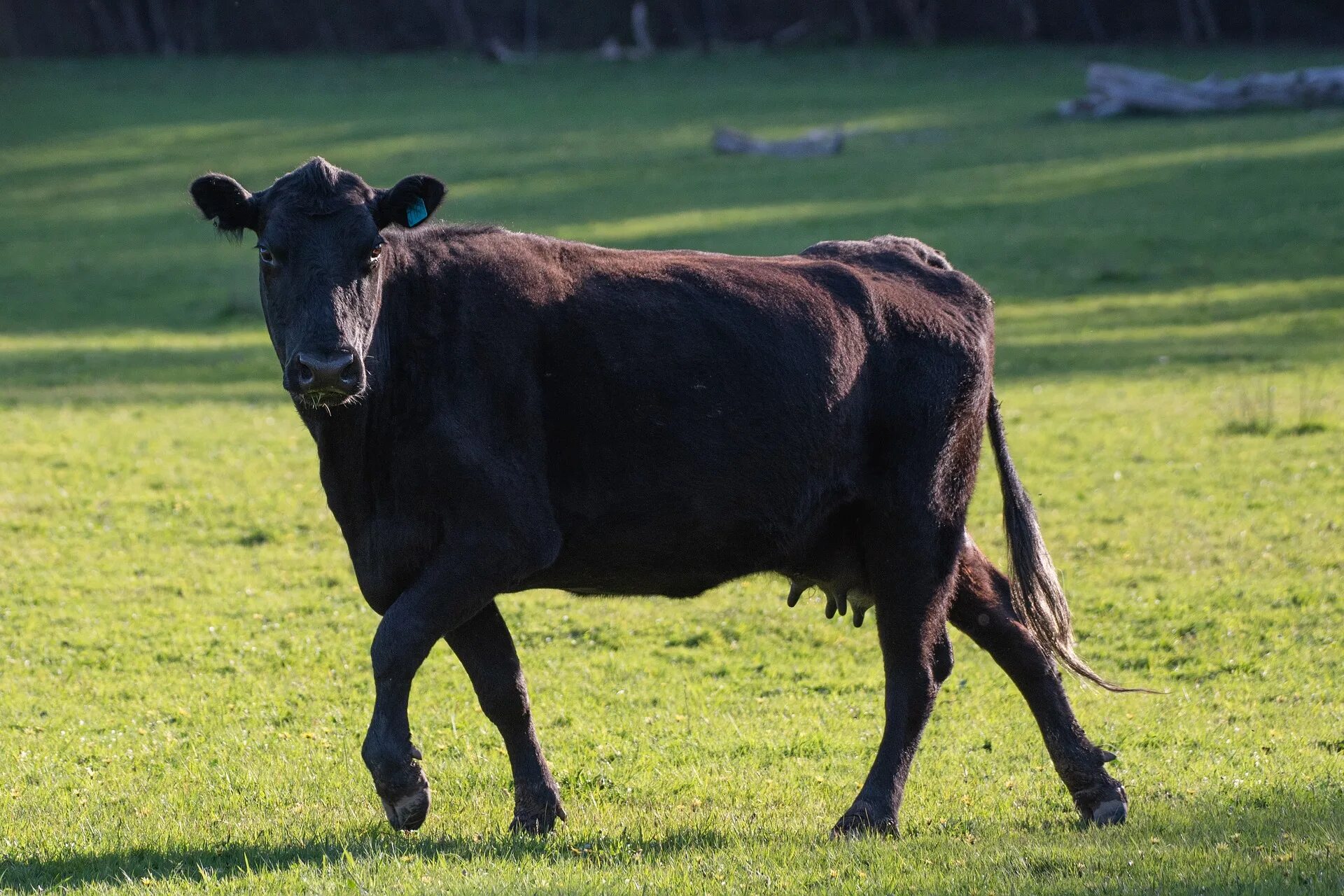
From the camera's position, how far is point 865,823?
6.70 meters

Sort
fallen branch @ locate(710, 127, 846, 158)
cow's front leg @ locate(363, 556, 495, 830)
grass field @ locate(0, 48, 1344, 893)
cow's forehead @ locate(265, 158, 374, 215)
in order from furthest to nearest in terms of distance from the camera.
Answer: fallen branch @ locate(710, 127, 846, 158) → cow's forehead @ locate(265, 158, 374, 215) → grass field @ locate(0, 48, 1344, 893) → cow's front leg @ locate(363, 556, 495, 830)

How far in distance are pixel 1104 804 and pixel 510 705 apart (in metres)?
2.60

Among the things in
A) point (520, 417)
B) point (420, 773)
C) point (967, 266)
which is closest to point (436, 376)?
point (520, 417)

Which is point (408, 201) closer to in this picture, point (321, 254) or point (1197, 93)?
point (321, 254)

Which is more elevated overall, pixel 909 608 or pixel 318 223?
pixel 318 223

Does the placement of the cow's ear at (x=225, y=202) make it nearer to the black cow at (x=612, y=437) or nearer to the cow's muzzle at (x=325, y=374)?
the black cow at (x=612, y=437)

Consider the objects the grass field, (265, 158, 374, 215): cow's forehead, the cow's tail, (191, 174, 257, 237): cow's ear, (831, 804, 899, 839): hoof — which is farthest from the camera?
the cow's tail

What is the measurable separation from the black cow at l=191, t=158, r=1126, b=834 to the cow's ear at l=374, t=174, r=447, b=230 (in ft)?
0.05

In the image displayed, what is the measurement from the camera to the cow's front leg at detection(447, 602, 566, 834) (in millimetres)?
6801

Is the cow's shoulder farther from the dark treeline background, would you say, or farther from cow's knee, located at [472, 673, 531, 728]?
the dark treeline background

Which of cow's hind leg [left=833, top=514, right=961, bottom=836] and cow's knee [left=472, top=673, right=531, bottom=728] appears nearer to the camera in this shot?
cow's knee [left=472, top=673, right=531, bottom=728]

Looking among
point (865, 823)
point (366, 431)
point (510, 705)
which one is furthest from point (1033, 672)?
point (366, 431)

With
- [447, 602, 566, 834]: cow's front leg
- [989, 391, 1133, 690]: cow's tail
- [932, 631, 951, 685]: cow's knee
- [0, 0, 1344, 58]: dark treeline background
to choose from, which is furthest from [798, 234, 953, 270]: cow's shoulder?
[0, 0, 1344, 58]: dark treeline background

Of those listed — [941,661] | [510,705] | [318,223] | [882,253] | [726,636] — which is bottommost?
[726,636]
